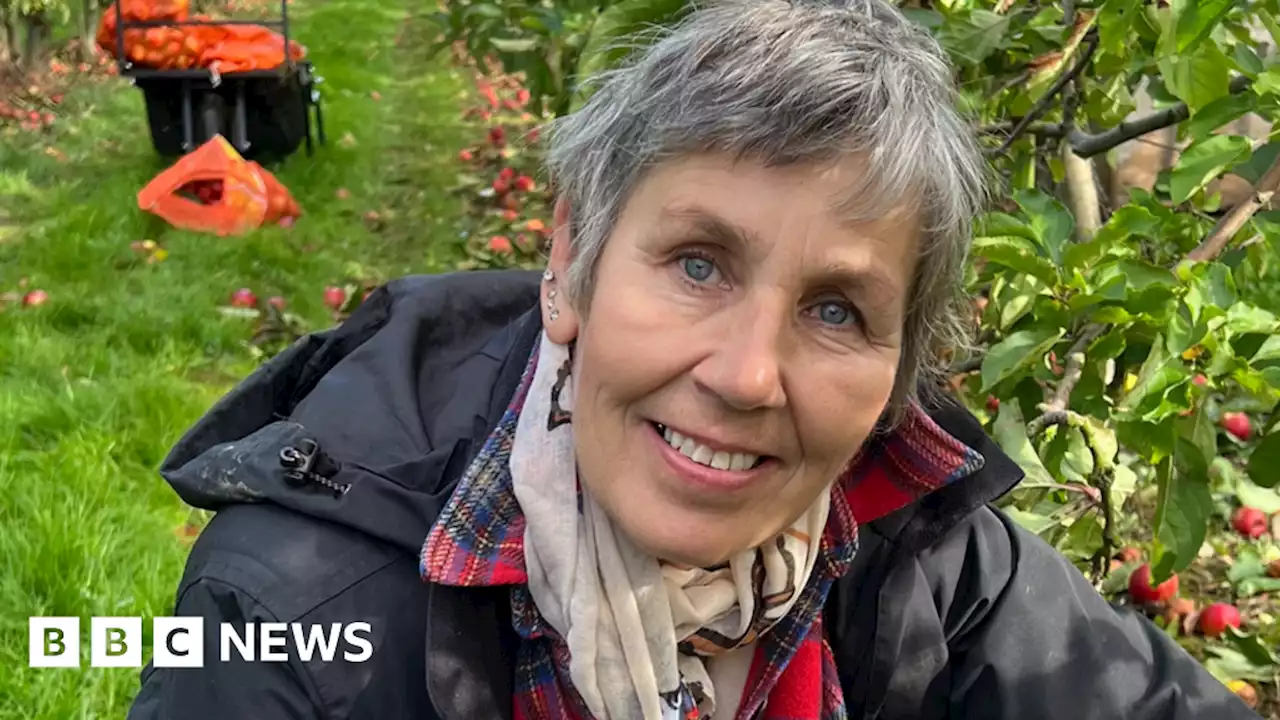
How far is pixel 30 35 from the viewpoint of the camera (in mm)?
7195

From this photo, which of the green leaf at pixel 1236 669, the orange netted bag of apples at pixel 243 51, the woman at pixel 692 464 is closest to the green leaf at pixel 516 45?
the woman at pixel 692 464

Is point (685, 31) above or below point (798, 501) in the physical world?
above

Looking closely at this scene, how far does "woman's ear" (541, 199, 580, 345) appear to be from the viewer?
1.38 metres

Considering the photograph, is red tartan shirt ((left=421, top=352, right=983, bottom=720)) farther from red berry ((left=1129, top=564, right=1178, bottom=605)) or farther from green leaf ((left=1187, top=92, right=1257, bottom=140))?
red berry ((left=1129, top=564, right=1178, bottom=605))

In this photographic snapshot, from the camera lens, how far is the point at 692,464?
1.27m

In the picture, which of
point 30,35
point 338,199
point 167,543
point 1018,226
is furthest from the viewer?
point 30,35

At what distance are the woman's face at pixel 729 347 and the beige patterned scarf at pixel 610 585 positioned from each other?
59 millimetres

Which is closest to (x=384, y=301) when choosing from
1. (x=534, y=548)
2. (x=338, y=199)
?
(x=534, y=548)

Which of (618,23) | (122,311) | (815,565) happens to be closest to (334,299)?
(122,311)

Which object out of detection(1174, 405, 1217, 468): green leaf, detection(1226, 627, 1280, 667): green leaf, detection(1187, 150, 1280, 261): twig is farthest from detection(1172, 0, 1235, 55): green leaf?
detection(1226, 627, 1280, 667): green leaf

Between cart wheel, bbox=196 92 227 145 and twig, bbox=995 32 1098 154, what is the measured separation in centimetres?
439

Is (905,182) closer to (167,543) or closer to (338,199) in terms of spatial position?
(167,543)

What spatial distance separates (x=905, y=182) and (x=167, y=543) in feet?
7.06

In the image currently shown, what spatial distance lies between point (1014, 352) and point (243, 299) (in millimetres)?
3291
